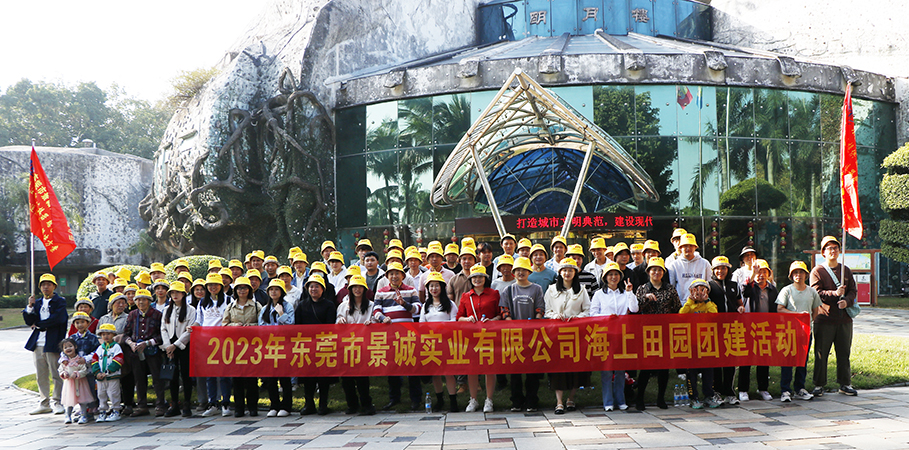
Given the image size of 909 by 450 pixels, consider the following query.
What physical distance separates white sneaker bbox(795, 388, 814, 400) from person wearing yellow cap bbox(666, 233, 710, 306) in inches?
62.9

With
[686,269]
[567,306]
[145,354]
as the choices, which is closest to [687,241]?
[686,269]

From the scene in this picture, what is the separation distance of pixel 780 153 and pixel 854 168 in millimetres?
11373

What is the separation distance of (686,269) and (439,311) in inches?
115

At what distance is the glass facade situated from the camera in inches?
737

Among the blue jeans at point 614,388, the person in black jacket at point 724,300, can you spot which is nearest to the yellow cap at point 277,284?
the blue jeans at point 614,388

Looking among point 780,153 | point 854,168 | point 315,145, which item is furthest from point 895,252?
point 315,145

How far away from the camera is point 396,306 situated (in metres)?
7.53

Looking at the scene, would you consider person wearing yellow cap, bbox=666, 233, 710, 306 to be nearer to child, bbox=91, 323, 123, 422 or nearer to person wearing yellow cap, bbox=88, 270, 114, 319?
child, bbox=91, 323, 123, 422

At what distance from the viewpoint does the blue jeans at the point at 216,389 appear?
7.67 meters

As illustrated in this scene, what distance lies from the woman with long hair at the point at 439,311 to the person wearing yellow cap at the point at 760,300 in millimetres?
2859

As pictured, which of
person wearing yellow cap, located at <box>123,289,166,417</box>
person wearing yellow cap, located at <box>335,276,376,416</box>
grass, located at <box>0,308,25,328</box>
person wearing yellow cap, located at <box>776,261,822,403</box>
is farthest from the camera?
grass, located at <box>0,308,25,328</box>

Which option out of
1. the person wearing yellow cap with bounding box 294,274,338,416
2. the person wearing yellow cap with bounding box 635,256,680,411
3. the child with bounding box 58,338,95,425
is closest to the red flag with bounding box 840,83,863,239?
the person wearing yellow cap with bounding box 635,256,680,411

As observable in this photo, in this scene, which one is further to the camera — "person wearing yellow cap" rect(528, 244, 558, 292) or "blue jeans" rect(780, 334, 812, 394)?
"person wearing yellow cap" rect(528, 244, 558, 292)

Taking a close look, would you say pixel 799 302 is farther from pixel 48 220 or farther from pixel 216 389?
pixel 48 220
